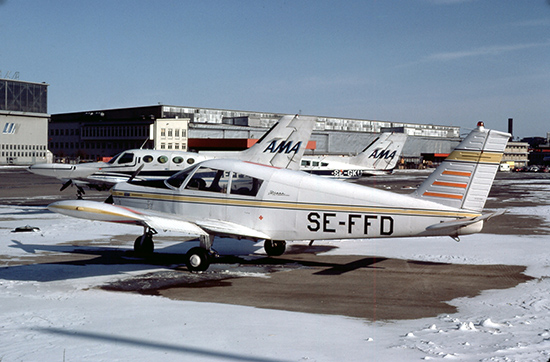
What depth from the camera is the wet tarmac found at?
8.86m

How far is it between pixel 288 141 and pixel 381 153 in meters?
17.1

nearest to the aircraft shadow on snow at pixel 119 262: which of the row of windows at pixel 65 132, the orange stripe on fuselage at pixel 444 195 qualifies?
the orange stripe on fuselage at pixel 444 195

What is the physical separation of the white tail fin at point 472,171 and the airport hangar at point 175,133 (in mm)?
72986

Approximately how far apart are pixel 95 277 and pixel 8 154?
98076mm

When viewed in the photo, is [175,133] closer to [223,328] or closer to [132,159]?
[132,159]

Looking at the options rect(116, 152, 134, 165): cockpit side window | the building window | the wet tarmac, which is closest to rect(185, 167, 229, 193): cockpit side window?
the wet tarmac

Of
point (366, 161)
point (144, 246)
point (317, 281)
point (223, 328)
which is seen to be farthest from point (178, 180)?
point (366, 161)

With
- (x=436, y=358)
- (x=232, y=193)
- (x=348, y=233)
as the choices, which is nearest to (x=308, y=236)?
(x=348, y=233)

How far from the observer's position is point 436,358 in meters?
6.20

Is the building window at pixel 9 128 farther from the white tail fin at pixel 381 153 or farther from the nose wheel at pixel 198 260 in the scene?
the nose wheel at pixel 198 260

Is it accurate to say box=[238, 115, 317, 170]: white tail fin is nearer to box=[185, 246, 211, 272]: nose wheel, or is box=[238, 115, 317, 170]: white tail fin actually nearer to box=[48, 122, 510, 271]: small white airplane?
box=[48, 122, 510, 271]: small white airplane

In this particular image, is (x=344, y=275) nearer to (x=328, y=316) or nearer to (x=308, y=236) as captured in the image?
(x=308, y=236)

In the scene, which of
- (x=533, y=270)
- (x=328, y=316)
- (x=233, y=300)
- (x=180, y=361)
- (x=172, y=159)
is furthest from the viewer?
(x=172, y=159)

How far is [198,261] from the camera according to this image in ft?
37.0
